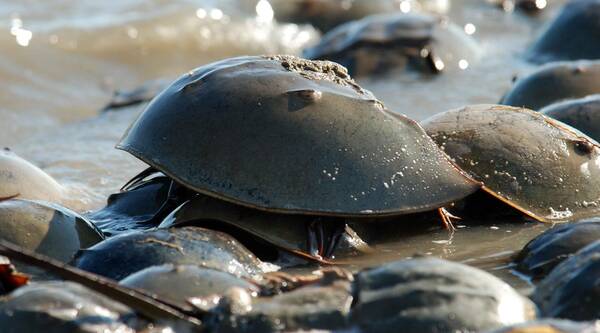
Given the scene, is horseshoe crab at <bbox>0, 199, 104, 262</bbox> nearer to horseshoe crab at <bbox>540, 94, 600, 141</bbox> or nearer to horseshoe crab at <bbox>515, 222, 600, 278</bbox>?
horseshoe crab at <bbox>515, 222, 600, 278</bbox>

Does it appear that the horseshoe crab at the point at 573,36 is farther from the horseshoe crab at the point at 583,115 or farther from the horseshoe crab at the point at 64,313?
the horseshoe crab at the point at 64,313

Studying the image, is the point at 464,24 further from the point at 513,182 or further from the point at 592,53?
the point at 513,182

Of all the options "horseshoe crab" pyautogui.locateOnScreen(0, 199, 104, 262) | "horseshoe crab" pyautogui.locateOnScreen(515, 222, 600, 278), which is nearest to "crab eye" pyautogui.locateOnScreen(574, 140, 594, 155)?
"horseshoe crab" pyautogui.locateOnScreen(515, 222, 600, 278)

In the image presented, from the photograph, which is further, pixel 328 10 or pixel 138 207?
pixel 328 10

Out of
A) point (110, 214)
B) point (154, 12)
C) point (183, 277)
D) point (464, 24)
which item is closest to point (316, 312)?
point (183, 277)

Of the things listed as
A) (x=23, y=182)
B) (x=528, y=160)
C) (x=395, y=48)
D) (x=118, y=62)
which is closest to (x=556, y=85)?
(x=528, y=160)

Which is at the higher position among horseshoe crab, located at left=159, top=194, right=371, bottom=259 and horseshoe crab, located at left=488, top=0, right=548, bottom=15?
horseshoe crab, located at left=159, top=194, right=371, bottom=259

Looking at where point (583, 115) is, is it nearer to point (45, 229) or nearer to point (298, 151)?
point (298, 151)
